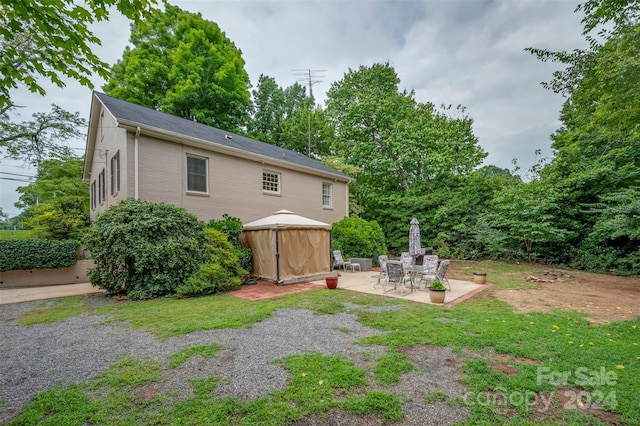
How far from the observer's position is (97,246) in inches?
291

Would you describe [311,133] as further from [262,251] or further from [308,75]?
[262,251]

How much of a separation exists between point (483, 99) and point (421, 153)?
4.17m

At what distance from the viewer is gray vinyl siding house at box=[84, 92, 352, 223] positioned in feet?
29.1

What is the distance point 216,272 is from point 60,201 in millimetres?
11820

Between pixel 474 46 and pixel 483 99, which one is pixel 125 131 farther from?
pixel 483 99

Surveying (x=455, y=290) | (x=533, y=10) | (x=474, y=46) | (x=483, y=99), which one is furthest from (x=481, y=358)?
(x=483, y=99)

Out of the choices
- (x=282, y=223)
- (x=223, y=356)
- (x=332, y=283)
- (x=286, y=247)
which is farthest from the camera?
(x=286, y=247)

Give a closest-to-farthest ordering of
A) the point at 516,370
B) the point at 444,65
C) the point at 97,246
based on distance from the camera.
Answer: the point at 516,370 → the point at 97,246 → the point at 444,65

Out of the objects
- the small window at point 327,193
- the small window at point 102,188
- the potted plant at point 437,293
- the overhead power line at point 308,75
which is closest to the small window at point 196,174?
the small window at point 102,188

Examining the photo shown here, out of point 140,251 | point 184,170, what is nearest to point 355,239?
point 184,170

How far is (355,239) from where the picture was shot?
1344 centimetres

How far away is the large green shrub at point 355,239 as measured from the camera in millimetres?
13453

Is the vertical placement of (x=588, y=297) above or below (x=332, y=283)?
below

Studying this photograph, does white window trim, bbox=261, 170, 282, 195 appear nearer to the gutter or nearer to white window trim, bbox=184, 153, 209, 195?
the gutter
